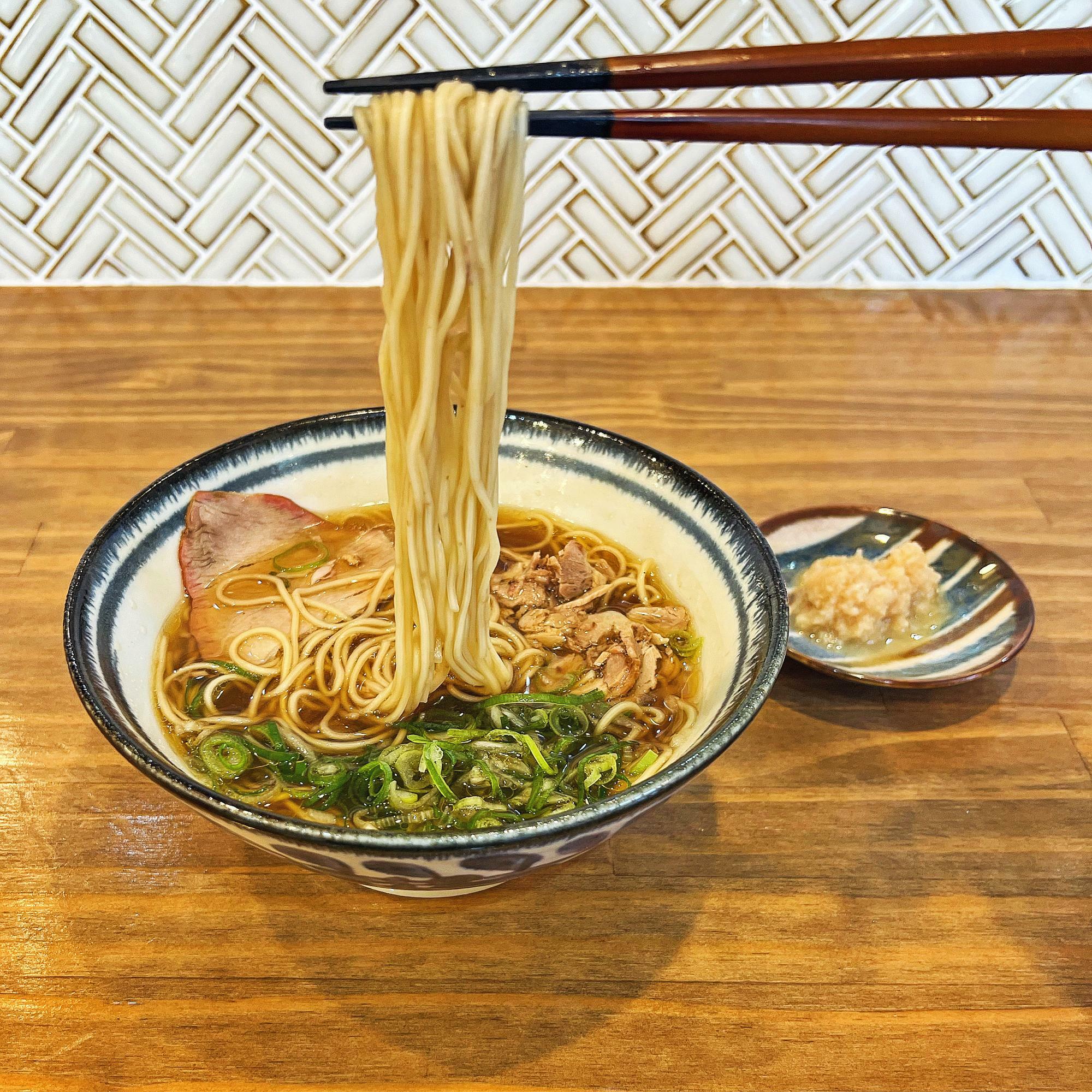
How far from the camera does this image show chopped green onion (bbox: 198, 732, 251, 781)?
49.2 inches

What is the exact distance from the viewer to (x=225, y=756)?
4.17ft

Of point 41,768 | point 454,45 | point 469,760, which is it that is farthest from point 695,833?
point 454,45

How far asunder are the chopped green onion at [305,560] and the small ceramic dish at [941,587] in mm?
870

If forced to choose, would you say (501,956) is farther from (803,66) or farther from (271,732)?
Answer: (803,66)

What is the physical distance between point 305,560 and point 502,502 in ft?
1.27

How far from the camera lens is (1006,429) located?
245 centimetres

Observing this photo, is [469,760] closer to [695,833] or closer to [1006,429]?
[695,833]

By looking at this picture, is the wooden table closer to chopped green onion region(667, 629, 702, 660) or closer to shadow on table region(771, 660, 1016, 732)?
shadow on table region(771, 660, 1016, 732)

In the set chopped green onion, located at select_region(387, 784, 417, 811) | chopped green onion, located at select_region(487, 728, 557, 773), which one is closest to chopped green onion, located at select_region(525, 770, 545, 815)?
chopped green onion, located at select_region(487, 728, 557, 773)

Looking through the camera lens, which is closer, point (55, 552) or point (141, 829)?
point (141, 829)

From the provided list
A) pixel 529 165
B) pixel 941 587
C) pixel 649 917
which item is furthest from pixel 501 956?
pixel 529 165

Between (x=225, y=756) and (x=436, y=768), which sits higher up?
(x=225, y=756)

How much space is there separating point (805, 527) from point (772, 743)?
538 mm

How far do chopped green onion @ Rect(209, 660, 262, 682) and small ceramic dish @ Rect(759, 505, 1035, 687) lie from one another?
36.3 inches
